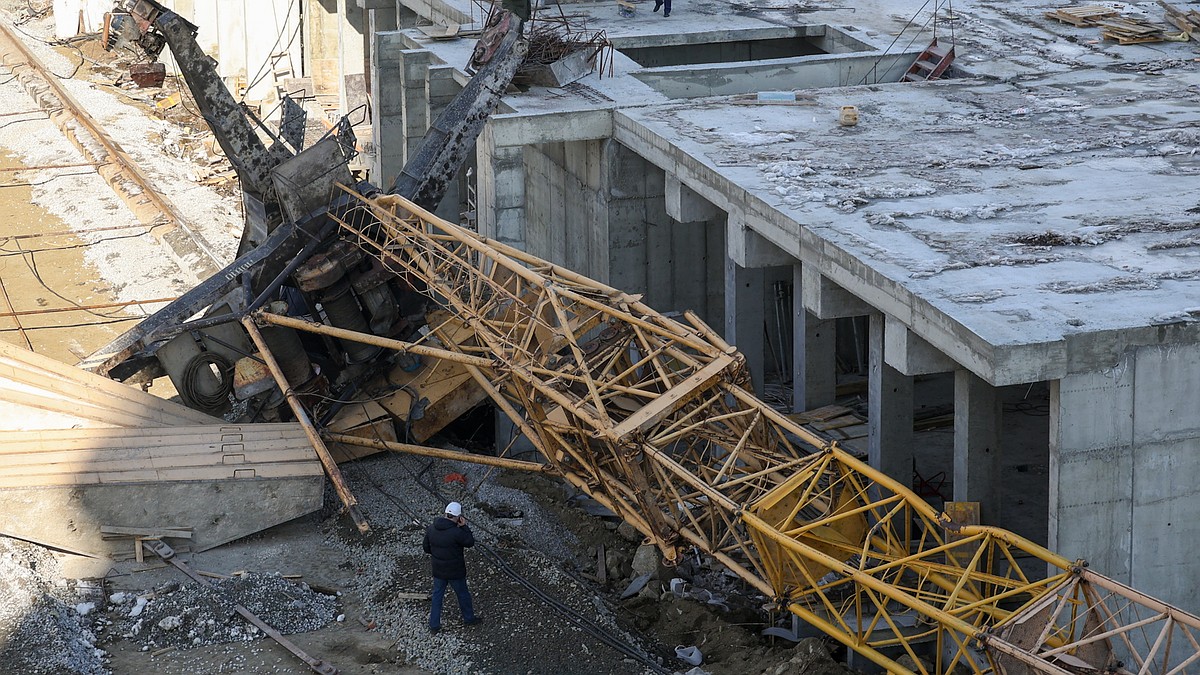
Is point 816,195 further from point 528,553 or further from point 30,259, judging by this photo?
point 30,259

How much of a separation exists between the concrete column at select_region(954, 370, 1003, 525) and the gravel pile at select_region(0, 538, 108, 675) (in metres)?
8.86

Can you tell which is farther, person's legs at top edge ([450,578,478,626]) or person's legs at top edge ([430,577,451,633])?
person's legs at top edge ([450,578,478,626])

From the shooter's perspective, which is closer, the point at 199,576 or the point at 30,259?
the point at 199,576

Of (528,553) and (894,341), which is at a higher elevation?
(894,341)

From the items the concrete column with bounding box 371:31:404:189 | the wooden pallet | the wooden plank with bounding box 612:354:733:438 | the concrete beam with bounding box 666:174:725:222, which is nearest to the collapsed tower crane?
the wooden plank with bounding box 612:354:733:438

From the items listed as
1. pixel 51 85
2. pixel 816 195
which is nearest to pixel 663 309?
pixel 816 195

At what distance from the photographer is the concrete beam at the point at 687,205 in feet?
69.4

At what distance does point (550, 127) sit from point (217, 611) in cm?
979

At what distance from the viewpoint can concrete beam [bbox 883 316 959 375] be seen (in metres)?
15.2

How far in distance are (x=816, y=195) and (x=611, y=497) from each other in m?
4.53

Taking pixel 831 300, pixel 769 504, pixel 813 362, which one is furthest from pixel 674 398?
pixel 813 362

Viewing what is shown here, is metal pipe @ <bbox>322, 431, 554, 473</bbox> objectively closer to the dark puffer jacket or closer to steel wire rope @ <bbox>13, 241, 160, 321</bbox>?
the dark puffer jacket

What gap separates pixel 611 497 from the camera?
1716 cm

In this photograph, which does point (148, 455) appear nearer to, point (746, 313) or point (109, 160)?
point (746, 313)
